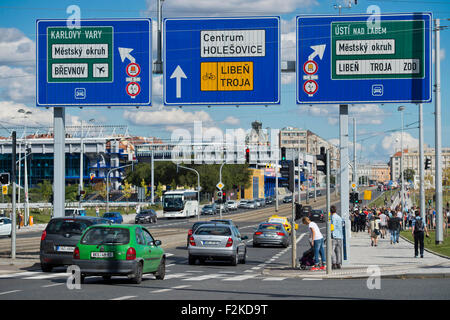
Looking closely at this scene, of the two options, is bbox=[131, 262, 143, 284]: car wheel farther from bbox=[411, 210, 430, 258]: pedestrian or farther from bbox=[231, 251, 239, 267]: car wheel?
bbox=[411, 210, 430, 258]: pedestrian

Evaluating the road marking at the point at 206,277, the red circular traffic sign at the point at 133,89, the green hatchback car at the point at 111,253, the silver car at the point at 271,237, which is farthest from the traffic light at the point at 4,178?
the silver car at the point at 271,237

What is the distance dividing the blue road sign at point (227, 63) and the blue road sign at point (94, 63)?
1.40m

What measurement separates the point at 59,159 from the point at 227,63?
24.8ft

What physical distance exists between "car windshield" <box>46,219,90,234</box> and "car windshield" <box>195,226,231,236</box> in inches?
211

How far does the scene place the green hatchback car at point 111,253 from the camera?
17062 millimetres

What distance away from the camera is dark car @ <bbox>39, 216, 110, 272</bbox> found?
2186 cm

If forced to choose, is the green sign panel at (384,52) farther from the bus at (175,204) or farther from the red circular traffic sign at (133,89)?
the bus at (175,204)

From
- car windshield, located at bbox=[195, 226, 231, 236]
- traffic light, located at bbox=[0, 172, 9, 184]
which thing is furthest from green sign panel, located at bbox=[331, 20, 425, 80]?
traffic light, located at bbox=[0, 172, 9, 184]

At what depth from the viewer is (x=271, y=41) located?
2536 centimetres

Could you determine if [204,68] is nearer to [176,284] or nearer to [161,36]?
[161,36]
